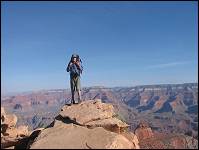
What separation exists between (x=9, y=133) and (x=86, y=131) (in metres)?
4.71

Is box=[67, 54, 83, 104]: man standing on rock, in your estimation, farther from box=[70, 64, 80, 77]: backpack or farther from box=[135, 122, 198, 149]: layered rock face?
box=[135, 122, 198, 149]: layered rock face

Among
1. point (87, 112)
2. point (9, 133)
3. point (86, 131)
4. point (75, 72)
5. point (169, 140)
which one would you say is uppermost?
point (75, 72)

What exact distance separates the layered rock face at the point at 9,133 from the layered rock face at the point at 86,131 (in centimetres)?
196

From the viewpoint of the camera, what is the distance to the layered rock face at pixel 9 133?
17.0m

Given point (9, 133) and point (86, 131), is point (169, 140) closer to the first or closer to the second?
point (9, 133)

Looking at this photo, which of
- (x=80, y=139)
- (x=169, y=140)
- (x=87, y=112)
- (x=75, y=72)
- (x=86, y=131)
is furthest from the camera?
(x=169, y=140)

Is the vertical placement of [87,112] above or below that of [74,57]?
below

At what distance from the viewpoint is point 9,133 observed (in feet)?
58.5

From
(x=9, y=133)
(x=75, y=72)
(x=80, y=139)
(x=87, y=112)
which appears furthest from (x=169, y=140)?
(x=80, y=139)

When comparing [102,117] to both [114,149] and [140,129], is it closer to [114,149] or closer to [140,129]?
[114,149]

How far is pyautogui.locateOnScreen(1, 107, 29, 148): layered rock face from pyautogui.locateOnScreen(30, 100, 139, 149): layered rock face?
6.44ft

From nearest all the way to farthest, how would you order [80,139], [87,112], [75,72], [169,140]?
[80,139] → [87,112] → [75,72] → [169,140]

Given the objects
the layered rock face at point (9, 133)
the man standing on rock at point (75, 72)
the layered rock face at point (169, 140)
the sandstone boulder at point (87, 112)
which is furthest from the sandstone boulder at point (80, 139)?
the layered rock face at point (169, 140)

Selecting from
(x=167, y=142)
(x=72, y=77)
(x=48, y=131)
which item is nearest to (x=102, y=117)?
(x=48, y=131)
